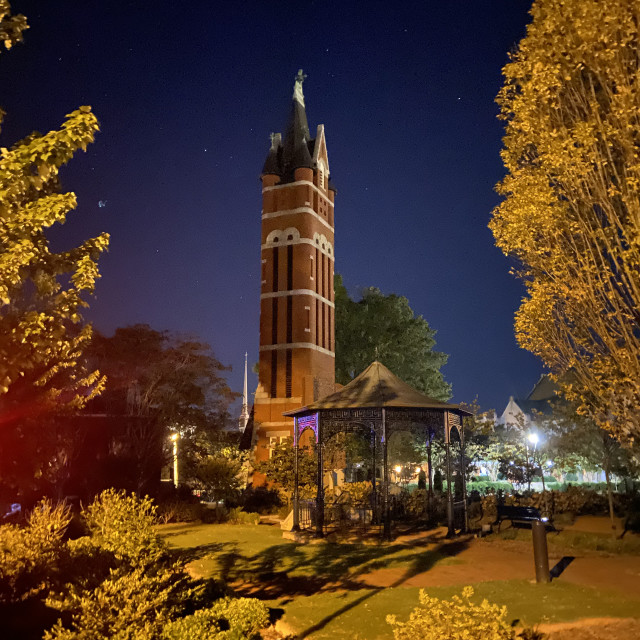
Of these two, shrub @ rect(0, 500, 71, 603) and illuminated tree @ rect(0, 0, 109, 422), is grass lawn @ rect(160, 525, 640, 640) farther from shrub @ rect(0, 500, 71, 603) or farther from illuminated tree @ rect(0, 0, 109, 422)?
illuminated tree @ rect(0, 0, 109, 422)

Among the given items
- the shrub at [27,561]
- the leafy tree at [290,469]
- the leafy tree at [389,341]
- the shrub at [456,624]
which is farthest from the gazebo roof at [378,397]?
the leafy tree at [389,341]

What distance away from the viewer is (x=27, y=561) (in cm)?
879

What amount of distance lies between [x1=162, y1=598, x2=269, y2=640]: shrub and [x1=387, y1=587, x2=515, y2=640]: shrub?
200cm

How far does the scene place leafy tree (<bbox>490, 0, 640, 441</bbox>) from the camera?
8.94 meters

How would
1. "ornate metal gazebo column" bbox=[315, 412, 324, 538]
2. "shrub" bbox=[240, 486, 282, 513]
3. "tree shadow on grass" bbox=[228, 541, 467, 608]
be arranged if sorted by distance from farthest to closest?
"shrub" bbox=[240, 486, 282, 513]
"ornate metal gazebo column" bbox=[315, 412, 324, 538]
"tree shadow on grass" bbox=[228, 541, 467, 608]

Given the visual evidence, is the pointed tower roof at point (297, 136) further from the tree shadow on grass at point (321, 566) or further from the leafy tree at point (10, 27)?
the leafy tree at point (10, 27)

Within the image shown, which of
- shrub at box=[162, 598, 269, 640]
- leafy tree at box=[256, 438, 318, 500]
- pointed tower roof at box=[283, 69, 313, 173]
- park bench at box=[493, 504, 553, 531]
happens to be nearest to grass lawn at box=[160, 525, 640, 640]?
shrub at box=[162, 598, 269, 640]

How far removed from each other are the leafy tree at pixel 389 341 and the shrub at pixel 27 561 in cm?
3713

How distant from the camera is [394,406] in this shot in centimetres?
1756

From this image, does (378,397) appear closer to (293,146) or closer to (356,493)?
(356,493)

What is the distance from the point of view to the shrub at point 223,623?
19.7 feet

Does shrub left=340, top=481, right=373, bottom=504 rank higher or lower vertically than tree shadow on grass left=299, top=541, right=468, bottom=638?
→ higher

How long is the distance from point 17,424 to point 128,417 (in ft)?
61.9

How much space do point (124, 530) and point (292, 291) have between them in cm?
3315
